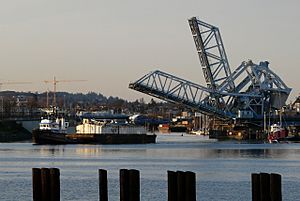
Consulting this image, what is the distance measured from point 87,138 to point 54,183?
80.3 m

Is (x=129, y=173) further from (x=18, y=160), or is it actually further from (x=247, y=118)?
(x=247, y=118)

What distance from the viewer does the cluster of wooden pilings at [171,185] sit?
62.5 feet

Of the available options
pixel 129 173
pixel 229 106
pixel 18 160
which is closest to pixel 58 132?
pixel 229 106

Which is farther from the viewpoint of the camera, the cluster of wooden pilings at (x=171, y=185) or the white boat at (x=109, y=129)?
the white boat at (x=109, y=129)

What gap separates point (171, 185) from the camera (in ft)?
66.5

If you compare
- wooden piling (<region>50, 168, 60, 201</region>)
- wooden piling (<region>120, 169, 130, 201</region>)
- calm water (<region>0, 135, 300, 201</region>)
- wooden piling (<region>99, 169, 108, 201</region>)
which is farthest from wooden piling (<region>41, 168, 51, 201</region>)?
calm water (<region>0, 135, 300, 201</region>)

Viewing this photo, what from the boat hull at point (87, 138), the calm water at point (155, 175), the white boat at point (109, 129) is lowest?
the calm water at point (155, 175)

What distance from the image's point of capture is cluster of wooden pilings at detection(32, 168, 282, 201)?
62.5ft

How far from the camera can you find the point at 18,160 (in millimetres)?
61094

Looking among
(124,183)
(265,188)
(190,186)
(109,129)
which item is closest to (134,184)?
(124,183)

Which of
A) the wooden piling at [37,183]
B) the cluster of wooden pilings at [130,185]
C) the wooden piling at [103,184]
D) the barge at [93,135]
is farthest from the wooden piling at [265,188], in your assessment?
the barge at [93,135]

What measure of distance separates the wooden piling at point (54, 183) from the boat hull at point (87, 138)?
7614cm

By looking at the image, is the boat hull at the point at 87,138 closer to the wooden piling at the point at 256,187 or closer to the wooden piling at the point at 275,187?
the wooden piling at the point at 256,187

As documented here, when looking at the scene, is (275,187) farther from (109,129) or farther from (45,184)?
(109,129)
